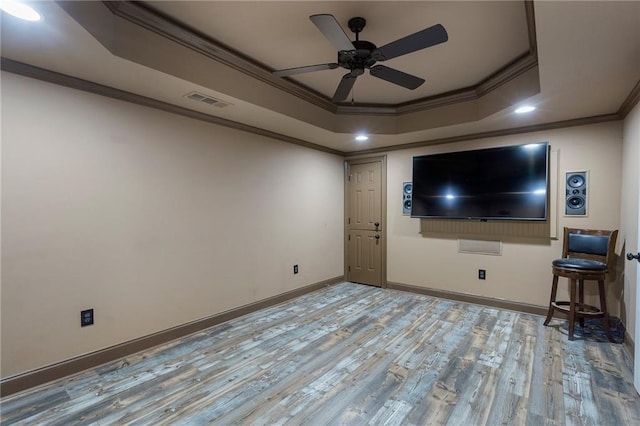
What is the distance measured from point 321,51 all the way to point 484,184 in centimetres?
267

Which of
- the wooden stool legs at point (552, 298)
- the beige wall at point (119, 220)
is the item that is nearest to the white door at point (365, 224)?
the beige wall at point (119, 220)

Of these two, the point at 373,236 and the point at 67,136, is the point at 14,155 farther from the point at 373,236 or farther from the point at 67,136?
the point at 373,236

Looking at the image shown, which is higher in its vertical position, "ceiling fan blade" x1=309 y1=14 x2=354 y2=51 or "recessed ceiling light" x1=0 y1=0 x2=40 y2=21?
"ceiling fan blade" x1=309 y1=14 x2=354 y2=51

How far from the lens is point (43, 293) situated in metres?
2.26

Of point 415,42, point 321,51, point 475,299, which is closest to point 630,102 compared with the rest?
point 415,42

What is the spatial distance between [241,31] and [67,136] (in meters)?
1.57

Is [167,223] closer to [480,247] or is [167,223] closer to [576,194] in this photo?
[480,247]

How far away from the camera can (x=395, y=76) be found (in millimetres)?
2379

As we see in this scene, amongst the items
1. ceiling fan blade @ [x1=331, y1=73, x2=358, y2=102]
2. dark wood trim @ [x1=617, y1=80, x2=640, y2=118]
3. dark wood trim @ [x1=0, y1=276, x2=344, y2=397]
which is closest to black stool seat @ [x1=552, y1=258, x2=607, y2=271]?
dark wood trim @ [x1=617, y1=80, x2=640, y2=118]

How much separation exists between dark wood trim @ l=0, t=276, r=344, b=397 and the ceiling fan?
2579 millimetres

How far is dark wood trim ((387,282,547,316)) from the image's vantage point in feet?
12.0

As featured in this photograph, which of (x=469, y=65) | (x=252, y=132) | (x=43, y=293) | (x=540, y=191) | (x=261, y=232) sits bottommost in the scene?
(x=43, y=293)

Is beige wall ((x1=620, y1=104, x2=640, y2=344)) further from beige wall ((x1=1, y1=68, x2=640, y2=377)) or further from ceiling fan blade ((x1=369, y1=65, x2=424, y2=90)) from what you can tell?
ceiling fan blade ((x1=369, y1=65, x2=424, y2=90))

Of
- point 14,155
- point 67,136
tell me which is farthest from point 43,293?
point 67,136
